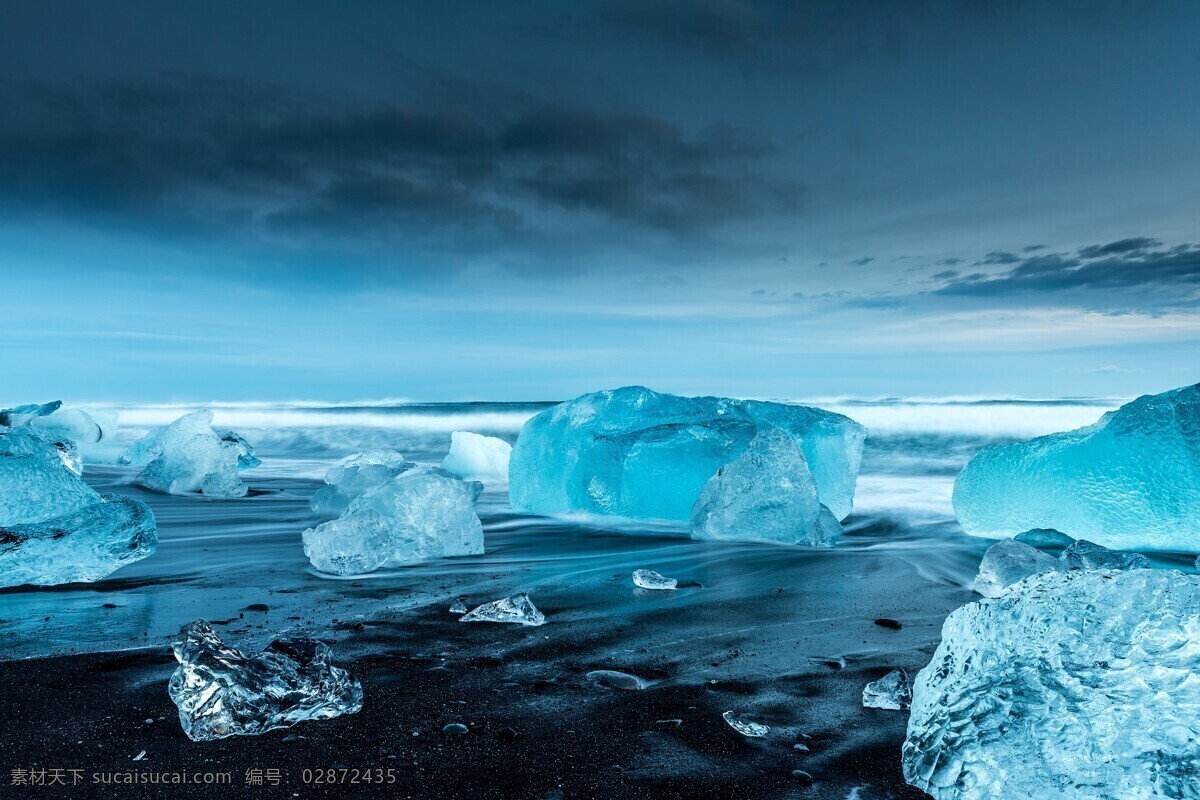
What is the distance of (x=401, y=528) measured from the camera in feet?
13.2

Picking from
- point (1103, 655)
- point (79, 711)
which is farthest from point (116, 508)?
point (1103, 655)

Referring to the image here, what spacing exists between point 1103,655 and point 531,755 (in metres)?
1.24

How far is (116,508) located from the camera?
3715 mm

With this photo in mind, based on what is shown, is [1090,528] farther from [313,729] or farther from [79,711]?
[79,711]

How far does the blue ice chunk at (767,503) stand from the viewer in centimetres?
466

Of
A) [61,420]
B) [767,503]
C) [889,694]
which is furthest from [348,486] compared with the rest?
[61,420]

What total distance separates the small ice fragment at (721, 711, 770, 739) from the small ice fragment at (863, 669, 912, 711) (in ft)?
1.14

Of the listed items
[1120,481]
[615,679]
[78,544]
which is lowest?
[615,679]

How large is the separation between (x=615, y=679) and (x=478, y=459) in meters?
6.57

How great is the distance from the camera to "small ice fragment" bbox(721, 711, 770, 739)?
1.84 meters

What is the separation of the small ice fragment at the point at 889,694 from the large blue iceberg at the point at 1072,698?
29cm

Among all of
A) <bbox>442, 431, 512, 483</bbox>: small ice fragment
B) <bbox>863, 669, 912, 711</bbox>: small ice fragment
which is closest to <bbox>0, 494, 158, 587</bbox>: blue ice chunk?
<bbox>863, 669, 912, 711</bbox>: small ice fragment

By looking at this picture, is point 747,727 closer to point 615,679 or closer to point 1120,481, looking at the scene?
point 615,679

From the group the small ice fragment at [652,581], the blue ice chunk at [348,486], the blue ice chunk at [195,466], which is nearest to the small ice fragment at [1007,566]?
the small ice fragment at [652,581]
